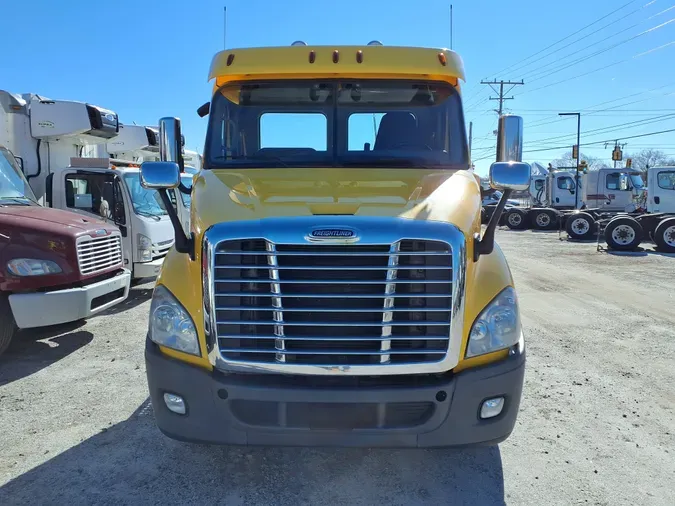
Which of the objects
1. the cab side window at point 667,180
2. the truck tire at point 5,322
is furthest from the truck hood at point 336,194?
the cab side window at point 667,180

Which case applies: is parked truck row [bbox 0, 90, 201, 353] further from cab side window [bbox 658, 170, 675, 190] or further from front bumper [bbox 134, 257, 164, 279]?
cab side window [bbox 658, 170, 675, 190]

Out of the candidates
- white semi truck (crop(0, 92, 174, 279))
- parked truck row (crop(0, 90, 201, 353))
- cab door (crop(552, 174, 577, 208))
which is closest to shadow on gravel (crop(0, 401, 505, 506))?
parked truck row (crop(0, 90, 201, 353))

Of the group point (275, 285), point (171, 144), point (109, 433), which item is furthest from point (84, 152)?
point (275, 285)

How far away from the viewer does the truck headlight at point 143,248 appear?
8492 millimetres

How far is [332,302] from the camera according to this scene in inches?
109

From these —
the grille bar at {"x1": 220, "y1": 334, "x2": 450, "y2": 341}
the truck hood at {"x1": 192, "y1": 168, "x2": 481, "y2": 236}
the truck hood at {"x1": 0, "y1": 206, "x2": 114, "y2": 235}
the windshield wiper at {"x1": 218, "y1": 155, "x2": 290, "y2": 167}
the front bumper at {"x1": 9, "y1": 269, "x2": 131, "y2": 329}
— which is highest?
the windshield wiper at {"x1": 218, "y1": 155, "x2": 290, "y2": 167}

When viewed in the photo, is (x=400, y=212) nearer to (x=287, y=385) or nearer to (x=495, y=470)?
(x=287, y=385)

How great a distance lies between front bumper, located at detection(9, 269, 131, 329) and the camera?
5070 millimetres

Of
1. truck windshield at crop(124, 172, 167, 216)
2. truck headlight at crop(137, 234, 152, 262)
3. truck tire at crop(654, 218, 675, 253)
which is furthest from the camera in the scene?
truck tire at crop(654, 218, 675, 253)

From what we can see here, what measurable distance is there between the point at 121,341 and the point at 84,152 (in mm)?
5723

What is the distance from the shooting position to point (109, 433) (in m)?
3.82

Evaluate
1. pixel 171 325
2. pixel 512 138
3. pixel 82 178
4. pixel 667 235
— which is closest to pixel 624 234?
pixel 667 235

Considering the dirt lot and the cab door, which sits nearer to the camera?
the dirt lot

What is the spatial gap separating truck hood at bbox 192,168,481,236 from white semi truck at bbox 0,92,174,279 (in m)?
5.39
